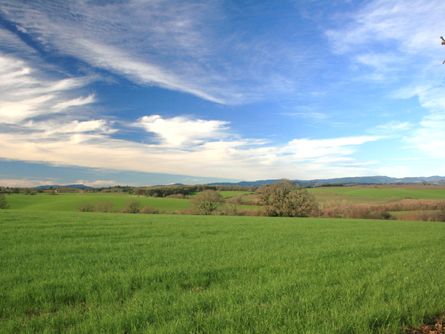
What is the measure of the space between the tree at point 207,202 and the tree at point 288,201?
11580 mm

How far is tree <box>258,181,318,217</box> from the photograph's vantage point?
67.2 meters

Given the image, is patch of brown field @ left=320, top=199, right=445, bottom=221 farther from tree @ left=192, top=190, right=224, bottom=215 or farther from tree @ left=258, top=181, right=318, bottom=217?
tree @ left=192, top=190, right=224, bottom=215

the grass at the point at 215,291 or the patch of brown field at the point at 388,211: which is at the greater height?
the grass at the point at 215,291

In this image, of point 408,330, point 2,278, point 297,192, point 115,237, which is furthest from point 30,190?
point 408,330

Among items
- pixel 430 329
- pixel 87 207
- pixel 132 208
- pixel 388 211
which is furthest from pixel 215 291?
pixel 87 207

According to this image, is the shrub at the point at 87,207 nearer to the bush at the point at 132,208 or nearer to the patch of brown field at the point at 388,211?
the bush at the point at 132,208

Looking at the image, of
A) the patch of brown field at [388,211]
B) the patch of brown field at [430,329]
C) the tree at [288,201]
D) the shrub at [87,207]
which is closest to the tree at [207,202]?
the tree at [288,201]

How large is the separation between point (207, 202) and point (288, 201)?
59.2 ft

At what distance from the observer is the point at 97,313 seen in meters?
6.64

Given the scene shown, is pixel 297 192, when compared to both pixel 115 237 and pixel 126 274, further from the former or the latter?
pixel 126 274

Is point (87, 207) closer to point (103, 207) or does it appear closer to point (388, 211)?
point (103, 207)

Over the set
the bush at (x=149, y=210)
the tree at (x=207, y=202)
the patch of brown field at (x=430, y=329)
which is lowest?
the bush at (x=149, y=210)

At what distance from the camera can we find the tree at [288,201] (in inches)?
2645

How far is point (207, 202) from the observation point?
7519cm
